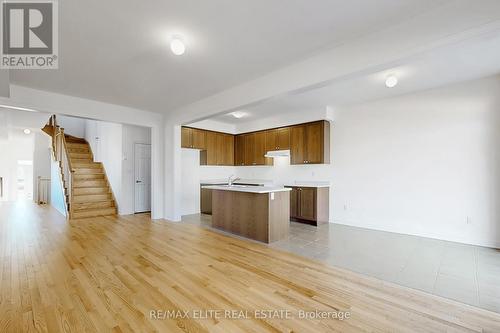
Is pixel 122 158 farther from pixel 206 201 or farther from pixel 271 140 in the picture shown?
pixel 271 140

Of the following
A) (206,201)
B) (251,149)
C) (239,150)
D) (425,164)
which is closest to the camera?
(425,164)

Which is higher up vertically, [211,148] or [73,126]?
[73,126]

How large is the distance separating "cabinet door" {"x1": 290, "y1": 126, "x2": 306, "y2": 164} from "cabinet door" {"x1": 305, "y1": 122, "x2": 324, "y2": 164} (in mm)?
113

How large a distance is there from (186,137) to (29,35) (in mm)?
3761

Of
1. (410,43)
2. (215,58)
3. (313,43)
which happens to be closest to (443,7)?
(410,43)

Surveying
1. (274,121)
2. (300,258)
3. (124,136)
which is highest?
(274,121)

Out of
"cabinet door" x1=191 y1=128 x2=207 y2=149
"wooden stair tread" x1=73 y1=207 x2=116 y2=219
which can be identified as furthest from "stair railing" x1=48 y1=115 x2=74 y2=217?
"cabinet door" x1=191 y1=128 x2=207 y2=149

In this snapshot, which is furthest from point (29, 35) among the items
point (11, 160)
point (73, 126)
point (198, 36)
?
point (11, 160)

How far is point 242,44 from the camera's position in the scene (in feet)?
9.05

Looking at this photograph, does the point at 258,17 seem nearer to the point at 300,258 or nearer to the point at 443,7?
the point at 443,7

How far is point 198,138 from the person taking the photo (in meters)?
6.47

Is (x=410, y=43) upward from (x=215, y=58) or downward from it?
downward

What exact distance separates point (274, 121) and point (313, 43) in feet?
12.0

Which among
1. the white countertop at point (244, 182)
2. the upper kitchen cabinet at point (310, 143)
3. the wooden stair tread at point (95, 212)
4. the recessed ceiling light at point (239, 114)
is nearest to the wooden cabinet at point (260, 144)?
the upper kitchen cabinet at point (310, 143)
